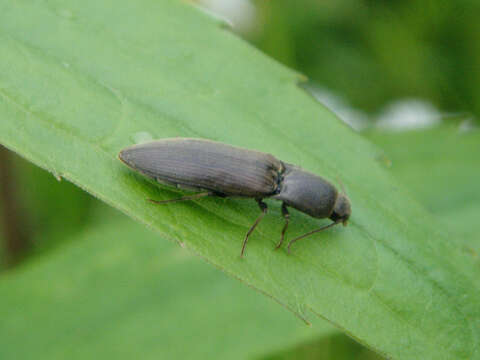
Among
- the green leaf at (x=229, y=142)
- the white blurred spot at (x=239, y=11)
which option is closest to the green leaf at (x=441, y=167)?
the green leaf at (x=229, y=142)

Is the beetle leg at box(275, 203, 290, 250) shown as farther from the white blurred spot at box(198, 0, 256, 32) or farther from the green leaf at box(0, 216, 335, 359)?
the white blurred spot at box(198, 0, 256, 32)

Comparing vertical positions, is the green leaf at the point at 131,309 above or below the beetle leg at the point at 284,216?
below

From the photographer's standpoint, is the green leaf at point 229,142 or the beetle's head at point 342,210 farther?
the beetle's head at point 342,210

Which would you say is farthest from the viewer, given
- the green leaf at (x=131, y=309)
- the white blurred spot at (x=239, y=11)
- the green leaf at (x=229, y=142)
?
the white blurred spot at (x=239, y=11)

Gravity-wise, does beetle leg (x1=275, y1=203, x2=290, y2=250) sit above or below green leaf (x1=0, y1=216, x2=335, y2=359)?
above

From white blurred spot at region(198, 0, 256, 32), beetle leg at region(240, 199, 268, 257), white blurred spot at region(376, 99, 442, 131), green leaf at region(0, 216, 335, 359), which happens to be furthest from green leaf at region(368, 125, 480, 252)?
white blurred spot at region(198, 0, 256, 32)

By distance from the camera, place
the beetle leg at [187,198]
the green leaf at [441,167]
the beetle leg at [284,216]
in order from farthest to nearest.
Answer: the green leaf at [441,167]
the beetle leg at [284,216]
the beetle leg at [187,198]

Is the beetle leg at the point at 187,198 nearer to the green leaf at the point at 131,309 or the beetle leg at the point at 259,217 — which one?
the beetle leg at the point at 259,217

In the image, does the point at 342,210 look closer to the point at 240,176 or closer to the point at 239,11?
the point at 240,176

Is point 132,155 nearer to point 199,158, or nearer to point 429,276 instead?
point 199,158
